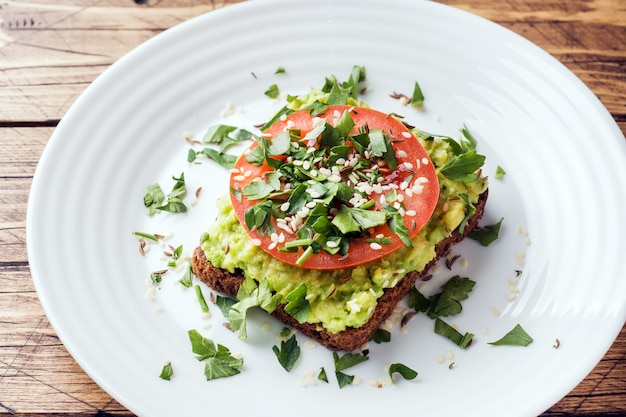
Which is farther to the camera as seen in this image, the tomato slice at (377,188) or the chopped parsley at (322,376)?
the chopped parsley at (322,376)

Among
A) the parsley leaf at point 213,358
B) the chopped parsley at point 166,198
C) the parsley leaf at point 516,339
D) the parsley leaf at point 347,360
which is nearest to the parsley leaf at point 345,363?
the parsley leaf at point 347,360

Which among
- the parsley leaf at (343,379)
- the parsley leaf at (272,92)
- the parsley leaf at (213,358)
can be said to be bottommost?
the parsley leaf at (213,358)

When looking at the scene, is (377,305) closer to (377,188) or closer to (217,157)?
(377,188)

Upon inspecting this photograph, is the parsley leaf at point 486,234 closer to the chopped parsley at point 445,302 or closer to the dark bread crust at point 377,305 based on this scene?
the dark bread crust at point 377,305

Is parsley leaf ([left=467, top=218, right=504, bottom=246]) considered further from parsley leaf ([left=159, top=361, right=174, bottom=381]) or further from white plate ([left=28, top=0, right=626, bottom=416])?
parsley leaf ([left=159, top=361, right=174, bottom=381])

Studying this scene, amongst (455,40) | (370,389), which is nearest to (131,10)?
(455,40)

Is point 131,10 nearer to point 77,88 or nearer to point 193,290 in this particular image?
point 77,88
